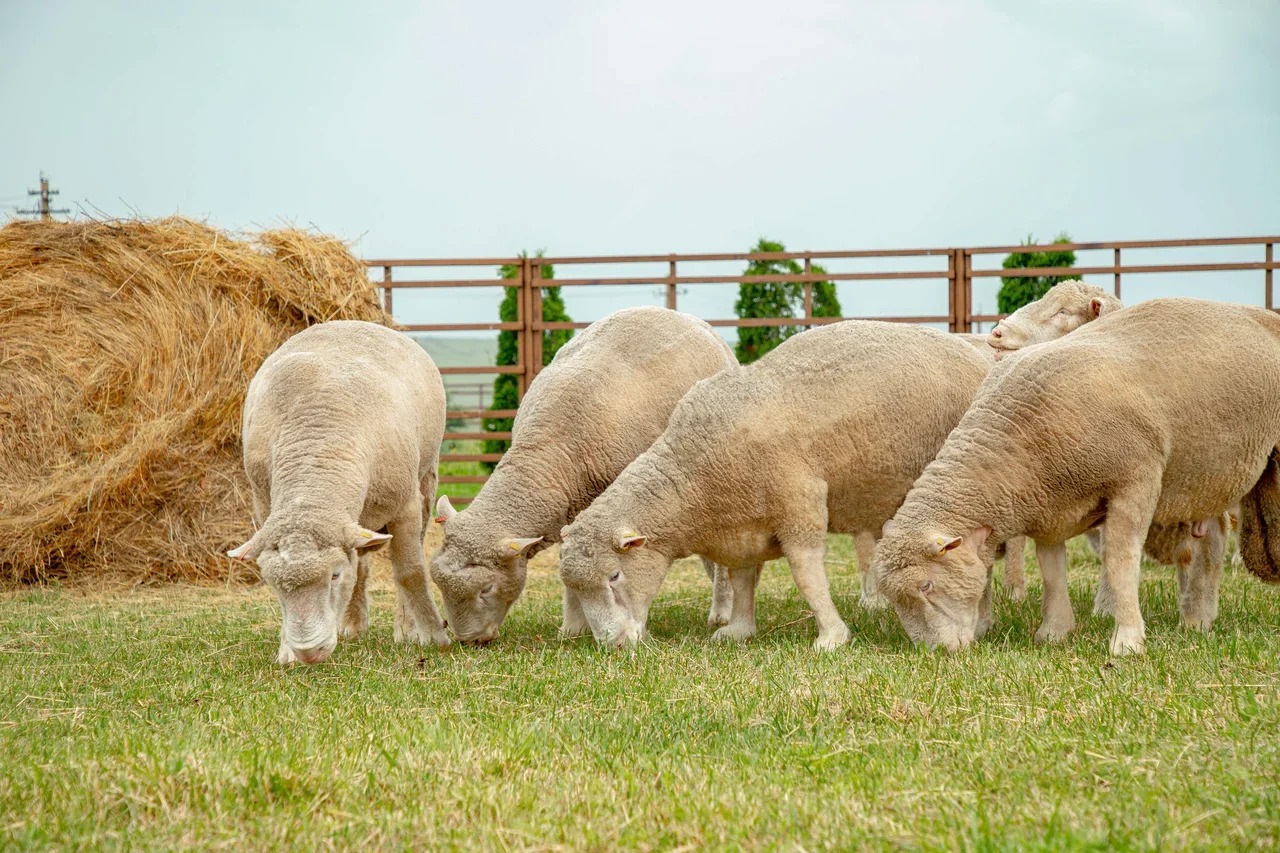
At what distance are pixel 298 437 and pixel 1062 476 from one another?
3.59 metres

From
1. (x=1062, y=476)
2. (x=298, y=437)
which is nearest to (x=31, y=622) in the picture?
(x=298, y=437)

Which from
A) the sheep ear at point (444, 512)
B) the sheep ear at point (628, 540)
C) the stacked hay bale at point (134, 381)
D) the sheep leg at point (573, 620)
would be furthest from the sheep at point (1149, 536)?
the stacked hay bale at point (134, 381)

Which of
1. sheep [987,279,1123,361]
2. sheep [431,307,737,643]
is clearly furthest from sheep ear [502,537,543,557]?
sheep [987,279,1123,361]

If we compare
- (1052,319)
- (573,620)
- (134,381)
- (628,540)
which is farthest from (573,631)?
(134,381)

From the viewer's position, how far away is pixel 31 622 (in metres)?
7.76

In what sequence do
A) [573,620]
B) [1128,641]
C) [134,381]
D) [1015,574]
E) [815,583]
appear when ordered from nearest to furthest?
[1128,641] → [815,583] → [573,620] → [1015,574] → [134,381]

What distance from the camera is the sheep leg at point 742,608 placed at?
675 centimetres

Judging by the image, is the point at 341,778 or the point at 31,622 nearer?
the point at 341,778

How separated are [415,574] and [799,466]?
7.20 ft

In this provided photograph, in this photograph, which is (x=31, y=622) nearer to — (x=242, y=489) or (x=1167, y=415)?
(x=242, y=489)

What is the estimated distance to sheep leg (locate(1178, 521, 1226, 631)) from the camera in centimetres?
648

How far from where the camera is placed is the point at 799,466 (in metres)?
6.39

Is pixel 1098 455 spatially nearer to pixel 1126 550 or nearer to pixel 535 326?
pixel 1126 550

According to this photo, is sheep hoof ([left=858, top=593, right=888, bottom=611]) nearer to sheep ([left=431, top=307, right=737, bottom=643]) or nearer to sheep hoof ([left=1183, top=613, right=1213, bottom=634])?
sheep ([left=431, top=307, right=737, bottom=643])
